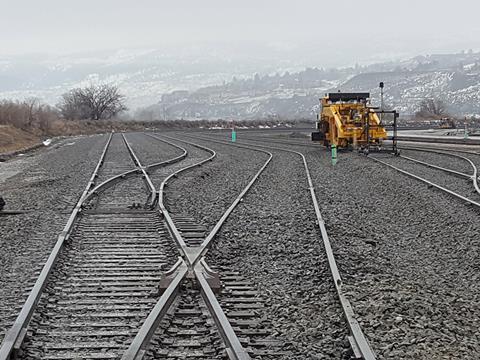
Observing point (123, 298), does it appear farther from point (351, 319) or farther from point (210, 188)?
point (210, 188)

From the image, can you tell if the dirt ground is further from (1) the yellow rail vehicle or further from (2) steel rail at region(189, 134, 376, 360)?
(2) steel rail at region(189, 134, 376, 360)

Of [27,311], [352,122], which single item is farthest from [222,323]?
[352,122]

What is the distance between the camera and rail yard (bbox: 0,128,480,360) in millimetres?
5543

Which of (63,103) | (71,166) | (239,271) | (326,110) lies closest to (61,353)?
(239,271)

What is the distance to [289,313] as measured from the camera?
6398 mm

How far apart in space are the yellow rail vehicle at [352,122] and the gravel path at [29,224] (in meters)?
12.0

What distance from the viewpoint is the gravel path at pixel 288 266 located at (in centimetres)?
576

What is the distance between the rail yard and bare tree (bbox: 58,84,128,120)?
9928cm

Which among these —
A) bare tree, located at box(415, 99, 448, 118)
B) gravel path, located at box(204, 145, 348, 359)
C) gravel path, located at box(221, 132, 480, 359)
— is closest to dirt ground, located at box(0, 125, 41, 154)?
gravel path, located at box(221, 132, 480, 359)

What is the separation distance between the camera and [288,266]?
27.1 ft

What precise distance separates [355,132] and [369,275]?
22691 millimetres

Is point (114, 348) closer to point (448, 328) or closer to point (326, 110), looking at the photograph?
point (448, 328)

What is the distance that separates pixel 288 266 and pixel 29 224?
5.37 meters

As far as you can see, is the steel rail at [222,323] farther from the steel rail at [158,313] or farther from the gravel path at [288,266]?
the gravel path at [288,266]
